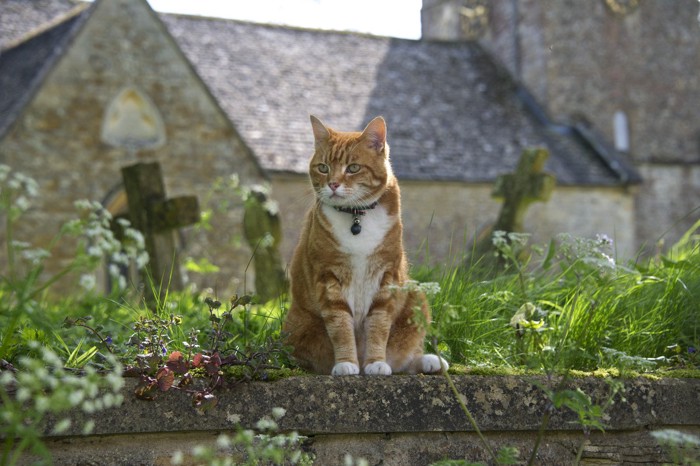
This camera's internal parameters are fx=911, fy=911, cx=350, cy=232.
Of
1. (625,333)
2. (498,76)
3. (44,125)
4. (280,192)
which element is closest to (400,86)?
(498,76)

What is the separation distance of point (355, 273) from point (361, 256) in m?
0.07

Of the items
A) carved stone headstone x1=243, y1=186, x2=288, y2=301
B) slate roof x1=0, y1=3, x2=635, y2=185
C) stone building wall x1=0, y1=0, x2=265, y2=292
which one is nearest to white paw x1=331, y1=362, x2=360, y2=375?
carved stone headstone x1=243, y1=186, x2=288, y2=301

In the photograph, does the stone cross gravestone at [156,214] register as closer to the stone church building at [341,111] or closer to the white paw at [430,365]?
the white paw at [430,365]

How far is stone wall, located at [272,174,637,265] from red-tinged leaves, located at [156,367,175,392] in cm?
1547

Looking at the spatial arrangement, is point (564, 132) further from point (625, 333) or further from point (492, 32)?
point (625, 333)

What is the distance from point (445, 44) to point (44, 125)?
1375 centimetres

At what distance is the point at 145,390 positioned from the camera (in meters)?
3.08

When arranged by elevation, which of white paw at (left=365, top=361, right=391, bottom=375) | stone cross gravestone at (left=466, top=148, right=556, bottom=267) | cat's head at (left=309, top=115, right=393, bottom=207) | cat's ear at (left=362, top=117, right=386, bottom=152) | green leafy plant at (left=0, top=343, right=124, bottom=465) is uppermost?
cat's ear at (left=362, top=117, right=386, bottom=152)

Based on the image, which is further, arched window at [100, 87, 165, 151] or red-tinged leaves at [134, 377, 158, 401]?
arched window at [100, 87, 165, 151]

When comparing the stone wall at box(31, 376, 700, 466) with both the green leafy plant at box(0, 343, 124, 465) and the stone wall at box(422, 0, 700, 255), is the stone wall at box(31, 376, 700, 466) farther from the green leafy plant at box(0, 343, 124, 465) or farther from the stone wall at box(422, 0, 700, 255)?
the stone wall at box(422, 0, 700, 255)

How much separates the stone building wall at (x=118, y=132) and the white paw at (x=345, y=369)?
12.1m

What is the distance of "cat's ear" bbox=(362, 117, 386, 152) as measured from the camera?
11.9 ft

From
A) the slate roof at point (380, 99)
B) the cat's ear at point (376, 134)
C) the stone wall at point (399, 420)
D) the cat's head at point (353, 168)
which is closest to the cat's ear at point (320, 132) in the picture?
the cat's head at point (353, 168)

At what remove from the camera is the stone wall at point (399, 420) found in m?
3.10
